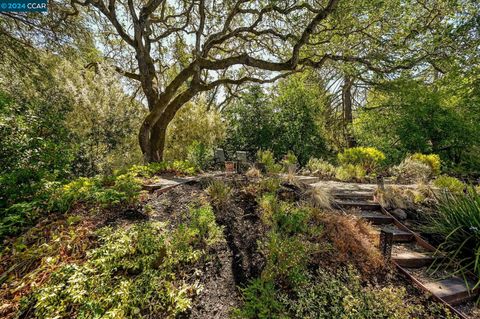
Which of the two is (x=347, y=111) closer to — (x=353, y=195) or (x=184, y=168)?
(x=353, y=195)

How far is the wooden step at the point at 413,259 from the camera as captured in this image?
297cm

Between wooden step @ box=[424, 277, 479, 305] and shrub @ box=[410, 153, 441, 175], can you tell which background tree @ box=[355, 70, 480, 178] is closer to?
shrub @ box=[410, 153, 441, 175]

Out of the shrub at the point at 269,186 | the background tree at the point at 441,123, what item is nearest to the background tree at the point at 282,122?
the background tree at the point at 441,123

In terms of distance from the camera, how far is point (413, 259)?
2998 millimetres

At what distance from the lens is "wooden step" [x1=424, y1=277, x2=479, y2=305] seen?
245cm

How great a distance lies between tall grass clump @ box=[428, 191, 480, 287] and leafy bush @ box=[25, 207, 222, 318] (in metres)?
3.15

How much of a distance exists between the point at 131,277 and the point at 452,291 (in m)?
3.43

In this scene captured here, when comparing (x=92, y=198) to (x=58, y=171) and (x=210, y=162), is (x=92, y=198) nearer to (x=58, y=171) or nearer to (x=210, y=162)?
(x=58, y=171)

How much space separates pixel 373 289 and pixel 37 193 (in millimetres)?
4341

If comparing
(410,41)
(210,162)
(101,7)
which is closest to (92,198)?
(210,162)

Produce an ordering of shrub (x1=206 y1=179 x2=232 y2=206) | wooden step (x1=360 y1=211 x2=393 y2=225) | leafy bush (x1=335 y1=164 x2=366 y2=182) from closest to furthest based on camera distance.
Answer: shrub (x1=206 y1=179 x2=232 y2=206), wooden step (x1=360 y1=211 x2=393 y2=225), leafy bush (x1=335 y1=164 x2=366 y2=182)

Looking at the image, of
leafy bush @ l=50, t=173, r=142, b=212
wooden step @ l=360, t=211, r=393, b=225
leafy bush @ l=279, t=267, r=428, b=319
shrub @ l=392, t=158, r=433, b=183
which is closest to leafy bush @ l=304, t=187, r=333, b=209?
wooden step @ l=360, t=211, r=393, b=225

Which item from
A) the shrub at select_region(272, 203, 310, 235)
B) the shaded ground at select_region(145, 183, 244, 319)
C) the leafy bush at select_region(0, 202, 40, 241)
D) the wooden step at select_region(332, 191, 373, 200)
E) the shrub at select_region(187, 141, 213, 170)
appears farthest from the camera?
the shrub at select_region(187, 141, 213, 170)

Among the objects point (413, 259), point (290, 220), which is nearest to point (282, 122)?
point (290, 220)
